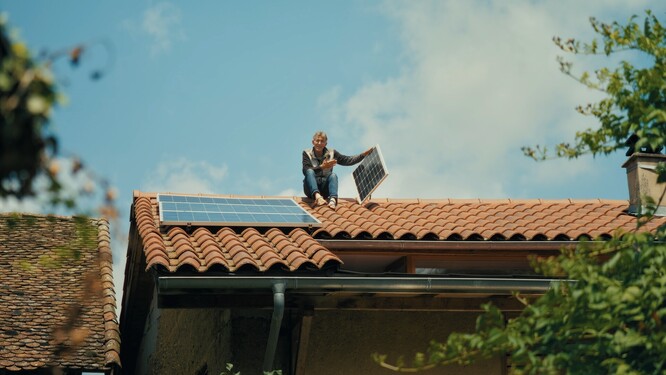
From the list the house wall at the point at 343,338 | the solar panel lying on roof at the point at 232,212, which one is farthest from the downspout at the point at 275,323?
the solar panel lying on roof at the point at 232,212

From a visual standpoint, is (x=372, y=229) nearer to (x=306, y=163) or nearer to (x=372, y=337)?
(x=372, y=337)

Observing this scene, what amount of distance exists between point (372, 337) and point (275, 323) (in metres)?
1.38

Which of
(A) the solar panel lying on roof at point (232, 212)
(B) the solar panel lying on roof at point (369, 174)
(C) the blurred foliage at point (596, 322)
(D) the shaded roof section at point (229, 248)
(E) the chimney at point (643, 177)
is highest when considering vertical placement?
(B) the solar panel lying on roof at point (369, 174)

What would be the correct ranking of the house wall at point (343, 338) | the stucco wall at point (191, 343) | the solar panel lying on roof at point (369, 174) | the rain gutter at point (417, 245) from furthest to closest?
1. the solar panel lying on roof at point (369, 174)
2. the rain gutter at point (417, 245)
3. the stucco wall at point (191, 343)
4. the house wall at point (343, 338)

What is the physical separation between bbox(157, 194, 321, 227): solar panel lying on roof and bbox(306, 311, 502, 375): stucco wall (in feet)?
3.98

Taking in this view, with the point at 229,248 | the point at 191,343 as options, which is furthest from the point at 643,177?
the point at 191,343

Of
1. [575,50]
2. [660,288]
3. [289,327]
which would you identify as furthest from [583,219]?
[660,288]

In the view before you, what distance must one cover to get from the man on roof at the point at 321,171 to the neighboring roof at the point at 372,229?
190mm

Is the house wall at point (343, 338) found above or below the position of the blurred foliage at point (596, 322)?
above

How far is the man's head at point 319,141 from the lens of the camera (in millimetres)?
13352

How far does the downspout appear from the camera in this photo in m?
8.40

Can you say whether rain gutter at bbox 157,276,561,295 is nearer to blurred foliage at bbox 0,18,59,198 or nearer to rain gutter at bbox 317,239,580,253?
rain gutter at bbox 317,239,580,253

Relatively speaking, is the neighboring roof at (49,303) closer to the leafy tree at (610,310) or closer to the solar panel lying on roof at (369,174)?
the solar panel lying on roof at (369,174)

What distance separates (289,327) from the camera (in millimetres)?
9219
